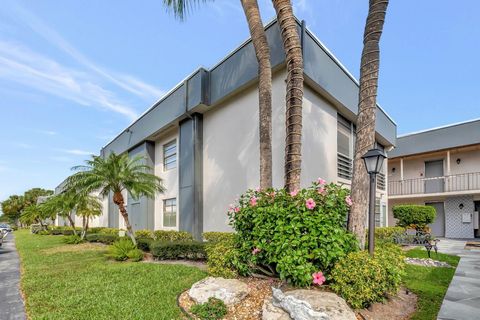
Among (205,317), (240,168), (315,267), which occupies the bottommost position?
(205,317)

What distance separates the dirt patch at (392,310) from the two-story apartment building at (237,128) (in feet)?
16.2

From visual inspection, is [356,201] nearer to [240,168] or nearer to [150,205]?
[240,168]

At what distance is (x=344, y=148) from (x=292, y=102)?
6707 mm

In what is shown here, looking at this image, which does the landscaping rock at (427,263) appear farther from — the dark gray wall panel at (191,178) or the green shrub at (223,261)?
the dark gray wall panel at (191,178)

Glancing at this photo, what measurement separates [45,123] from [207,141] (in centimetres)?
960

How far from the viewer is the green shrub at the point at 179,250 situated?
10312 millimetres

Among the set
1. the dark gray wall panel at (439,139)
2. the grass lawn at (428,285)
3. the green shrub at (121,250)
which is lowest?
the green shrub at (121,250)

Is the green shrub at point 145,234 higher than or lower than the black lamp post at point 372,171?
lower

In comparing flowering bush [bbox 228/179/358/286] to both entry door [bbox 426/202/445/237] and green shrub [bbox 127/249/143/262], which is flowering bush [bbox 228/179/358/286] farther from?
entry door [bbox 426/202/445/237]

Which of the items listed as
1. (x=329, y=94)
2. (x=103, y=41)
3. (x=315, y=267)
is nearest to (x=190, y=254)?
(x=315, y=267)

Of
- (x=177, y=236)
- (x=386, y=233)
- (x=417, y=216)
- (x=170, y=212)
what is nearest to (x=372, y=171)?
(x=386, y=233)

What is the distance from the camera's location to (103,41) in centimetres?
1255

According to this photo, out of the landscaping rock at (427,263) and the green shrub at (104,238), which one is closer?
the landscaping rock at (427,263)

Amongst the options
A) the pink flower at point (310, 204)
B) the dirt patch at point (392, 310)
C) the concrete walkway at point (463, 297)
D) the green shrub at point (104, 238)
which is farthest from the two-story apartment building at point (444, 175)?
the green shrub at point (104, 238)
